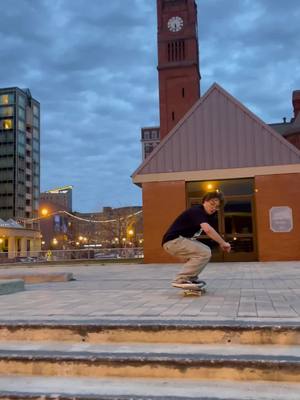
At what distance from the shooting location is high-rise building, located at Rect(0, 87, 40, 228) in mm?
94438

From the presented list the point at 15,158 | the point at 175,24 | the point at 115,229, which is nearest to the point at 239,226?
the point at 175,24

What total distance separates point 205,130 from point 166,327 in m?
17.6

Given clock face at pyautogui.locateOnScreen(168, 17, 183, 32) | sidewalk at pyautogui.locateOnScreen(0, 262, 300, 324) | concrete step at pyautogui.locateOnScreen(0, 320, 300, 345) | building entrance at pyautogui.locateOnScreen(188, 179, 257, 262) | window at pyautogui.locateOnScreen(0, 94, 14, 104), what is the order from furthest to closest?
window at pyautogui.locateOnScreen(0, 94, 14, 104), clock face at pyautogui.locateOnScreen(168, 17, 183, 32), building entrance at pyautogui.locateOnScreen(188, 179, 257, 262), sidewalk at pyautogui.locateOnScreen(0, 262, 300, 324), concrete step at pyautogui.locateOnScreen(0, 320, 300, 345)

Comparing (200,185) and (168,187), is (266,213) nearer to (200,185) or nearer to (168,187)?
(200,185)

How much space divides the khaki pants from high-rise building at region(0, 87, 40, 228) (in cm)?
8743

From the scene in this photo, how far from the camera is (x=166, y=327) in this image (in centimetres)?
475

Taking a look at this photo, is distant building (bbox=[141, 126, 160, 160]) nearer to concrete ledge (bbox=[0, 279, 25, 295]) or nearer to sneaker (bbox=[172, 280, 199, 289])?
concrete ledge (bbox=[0, 279, 25, 295])

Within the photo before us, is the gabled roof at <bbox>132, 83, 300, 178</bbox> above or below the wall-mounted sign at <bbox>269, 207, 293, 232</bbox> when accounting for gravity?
above

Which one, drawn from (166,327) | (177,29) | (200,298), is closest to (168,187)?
(200,298)

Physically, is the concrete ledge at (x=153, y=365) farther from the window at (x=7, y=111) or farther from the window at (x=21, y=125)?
the window at (x=21, y=125)

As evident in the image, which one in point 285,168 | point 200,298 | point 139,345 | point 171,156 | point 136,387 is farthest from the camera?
point 171,156

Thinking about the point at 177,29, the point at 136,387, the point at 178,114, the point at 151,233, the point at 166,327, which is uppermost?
the point at 177,29

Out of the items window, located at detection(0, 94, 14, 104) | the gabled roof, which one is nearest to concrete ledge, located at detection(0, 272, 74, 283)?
the gabled roof

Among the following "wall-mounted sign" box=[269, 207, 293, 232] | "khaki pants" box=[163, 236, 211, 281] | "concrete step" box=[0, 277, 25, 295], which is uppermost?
"wall-mounted sign" box=[269, 207, 293, 232]
